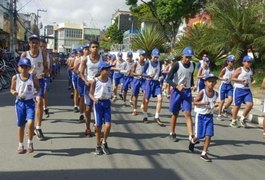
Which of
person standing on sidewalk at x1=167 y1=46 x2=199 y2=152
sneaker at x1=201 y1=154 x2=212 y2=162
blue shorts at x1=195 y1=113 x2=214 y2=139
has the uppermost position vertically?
person standing on sidewalk at x1=167 y1=46 x2=199 y2=152

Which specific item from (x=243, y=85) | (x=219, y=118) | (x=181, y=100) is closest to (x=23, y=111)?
(x=181, y=100)

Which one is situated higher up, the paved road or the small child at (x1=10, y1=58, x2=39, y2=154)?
the small child at (x1=10, y1=58, x2=39, y2=154)

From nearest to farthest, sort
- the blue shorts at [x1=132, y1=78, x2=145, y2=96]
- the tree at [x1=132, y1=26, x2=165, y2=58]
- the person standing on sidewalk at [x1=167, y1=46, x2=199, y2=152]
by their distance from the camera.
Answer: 1. the person standing on sidewalk at [x1=167, y1=46, x2=199, y2=152]
2. the blue shorts at [x1=132, y1=78, x2=145, y2=96]
3. the tree at [x1=132, y1=26, x2=165, y2=58]

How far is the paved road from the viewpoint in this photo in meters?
6.52

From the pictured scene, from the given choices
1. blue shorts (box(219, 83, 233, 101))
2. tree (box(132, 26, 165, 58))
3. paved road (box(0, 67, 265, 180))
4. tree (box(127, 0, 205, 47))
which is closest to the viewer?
paved road (box(0, 67, 265, 180))

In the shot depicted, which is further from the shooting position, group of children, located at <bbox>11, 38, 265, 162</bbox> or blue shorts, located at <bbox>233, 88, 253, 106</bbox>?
blue shorts, located at <bbox>233, 88, 253, 106</bbox>

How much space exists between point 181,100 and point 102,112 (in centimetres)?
194

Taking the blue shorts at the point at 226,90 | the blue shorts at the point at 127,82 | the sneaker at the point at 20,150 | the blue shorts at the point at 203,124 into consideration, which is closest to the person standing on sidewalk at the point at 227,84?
the blue shorts at the point at 226,90

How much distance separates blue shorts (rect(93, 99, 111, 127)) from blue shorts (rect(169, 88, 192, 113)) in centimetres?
176

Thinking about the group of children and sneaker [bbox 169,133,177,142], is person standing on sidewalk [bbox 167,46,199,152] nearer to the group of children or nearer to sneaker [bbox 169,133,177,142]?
the group of children

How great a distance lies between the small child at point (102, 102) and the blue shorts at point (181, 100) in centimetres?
174

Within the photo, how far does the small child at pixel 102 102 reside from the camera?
759 centimetres

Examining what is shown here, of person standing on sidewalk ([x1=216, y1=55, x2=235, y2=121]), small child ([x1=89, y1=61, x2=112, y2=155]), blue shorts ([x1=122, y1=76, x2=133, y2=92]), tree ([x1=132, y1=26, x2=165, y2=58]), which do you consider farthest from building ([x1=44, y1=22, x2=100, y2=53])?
small child ([x1=89, y1=61, x2=112, y2=155])

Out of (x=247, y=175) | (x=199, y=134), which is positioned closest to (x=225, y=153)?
(x=199, y=134)
